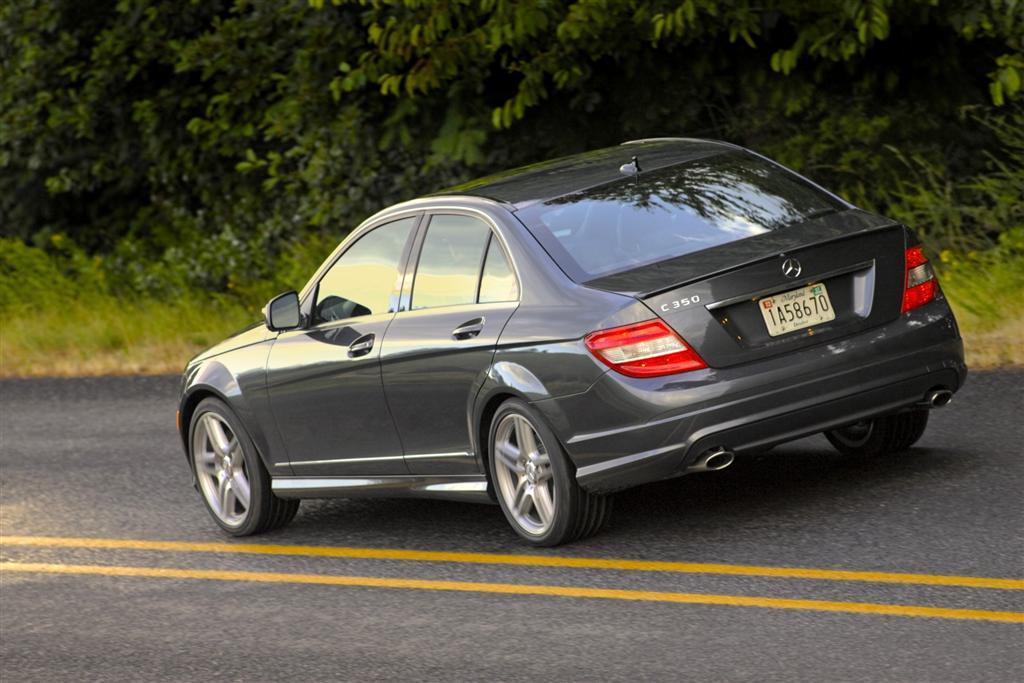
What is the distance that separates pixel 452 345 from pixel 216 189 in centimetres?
1282

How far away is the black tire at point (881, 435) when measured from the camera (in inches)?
326

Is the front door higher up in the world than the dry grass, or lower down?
higher up

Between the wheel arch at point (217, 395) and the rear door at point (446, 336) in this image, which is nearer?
the rear door at point (446, 336)

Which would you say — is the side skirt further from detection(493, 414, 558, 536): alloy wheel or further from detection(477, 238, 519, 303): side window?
detection(477, 238, 519, 303): side window

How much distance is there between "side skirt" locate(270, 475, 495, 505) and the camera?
7715 millimetres

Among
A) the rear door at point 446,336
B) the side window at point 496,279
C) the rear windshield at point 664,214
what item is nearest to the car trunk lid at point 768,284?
the rear windshield at point 664,214

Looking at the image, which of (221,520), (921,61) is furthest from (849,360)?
(921,61)

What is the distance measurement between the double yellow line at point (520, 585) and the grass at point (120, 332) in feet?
18.9

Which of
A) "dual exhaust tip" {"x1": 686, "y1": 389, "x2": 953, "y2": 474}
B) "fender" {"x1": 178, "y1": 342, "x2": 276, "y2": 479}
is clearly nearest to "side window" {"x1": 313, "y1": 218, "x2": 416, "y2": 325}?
"fender" {"x1": 178, "y1": 342, "x2": 276, "y2": 479}

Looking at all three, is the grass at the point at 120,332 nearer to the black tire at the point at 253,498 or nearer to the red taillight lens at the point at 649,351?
the black tire at the point at 253,498

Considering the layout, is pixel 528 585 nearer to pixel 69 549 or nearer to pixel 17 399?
pixel 69 549

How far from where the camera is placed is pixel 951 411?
Result: 955 centimetres

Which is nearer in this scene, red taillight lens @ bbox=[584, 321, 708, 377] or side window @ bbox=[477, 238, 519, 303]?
red taillight lens @ bbox=[584, 321, 708, 377]

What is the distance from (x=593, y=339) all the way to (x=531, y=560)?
1.08 meters
